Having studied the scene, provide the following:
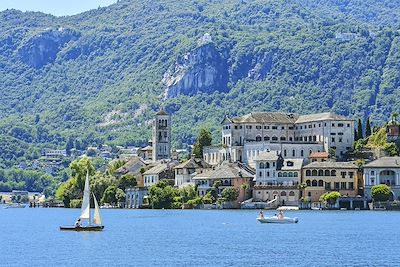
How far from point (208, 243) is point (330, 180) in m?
69.4

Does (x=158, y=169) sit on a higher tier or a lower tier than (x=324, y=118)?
lower

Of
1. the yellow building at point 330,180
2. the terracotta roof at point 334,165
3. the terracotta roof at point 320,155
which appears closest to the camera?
the yellow building at point 330,180

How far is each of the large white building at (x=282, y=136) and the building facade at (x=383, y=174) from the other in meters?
15.7

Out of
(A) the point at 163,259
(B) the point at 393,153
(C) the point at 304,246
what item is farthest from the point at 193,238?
(B) the point at 393,153

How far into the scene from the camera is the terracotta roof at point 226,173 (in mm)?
168375

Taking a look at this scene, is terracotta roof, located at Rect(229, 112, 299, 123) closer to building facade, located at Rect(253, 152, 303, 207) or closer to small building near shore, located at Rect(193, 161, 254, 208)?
small building near shore, located at Rect(193, 161, 254, 208)

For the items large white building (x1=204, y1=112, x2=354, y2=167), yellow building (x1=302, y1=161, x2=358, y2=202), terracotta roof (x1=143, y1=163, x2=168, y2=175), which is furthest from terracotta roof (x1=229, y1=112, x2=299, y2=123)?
yellow building (x1=302, y1=161, x2=358, y2=202)

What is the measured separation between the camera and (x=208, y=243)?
95312 millimetres

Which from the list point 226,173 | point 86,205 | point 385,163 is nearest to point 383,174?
point 385,163

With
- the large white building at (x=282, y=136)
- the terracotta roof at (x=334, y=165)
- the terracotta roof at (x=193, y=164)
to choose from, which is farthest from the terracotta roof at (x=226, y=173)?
the terracotta roof at (x=334, y=165)

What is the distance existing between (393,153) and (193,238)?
75.7 meters

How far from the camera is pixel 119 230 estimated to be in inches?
4412

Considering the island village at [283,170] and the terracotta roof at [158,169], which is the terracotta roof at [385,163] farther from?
the terracotta roof at [158,169]

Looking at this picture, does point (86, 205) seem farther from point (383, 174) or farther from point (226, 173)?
point (226, 173)
